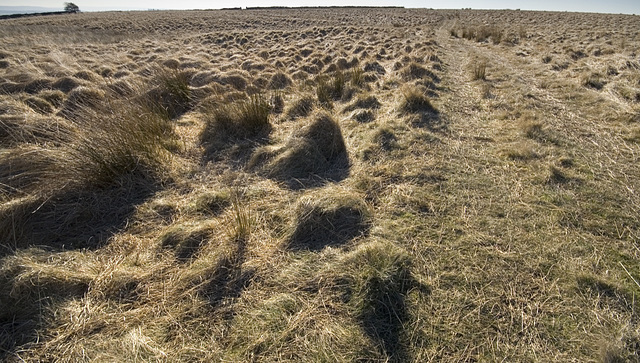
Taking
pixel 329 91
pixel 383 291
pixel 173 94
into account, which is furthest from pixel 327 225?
pixel 173 94

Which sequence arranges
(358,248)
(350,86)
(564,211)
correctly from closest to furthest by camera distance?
(358,248), (564,211), (350,86)

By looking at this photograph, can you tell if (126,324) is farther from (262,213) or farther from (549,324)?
(549,324)

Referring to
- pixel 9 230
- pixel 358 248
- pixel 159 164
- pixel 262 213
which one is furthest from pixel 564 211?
pixel 9 230

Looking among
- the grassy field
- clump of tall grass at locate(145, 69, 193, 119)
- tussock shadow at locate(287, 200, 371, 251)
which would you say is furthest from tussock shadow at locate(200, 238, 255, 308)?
clump of tall grass at locate(145, 69, 193, 119)

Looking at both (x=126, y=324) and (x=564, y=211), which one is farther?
(x=564, y=211)

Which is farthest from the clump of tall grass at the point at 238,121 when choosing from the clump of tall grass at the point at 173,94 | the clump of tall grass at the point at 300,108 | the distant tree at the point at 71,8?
the distant tree at the point at 71,8

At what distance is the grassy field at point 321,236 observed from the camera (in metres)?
1.75

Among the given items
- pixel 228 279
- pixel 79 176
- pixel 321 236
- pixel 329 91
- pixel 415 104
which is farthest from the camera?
pixel 329 91

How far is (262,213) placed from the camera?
2.81 meters

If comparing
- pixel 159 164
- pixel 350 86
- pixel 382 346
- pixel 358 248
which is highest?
pixel 350 86

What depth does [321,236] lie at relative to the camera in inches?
98.3

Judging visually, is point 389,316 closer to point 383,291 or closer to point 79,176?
point 383,291

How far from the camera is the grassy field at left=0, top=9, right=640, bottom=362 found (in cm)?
175

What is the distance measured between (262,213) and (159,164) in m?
1.57
